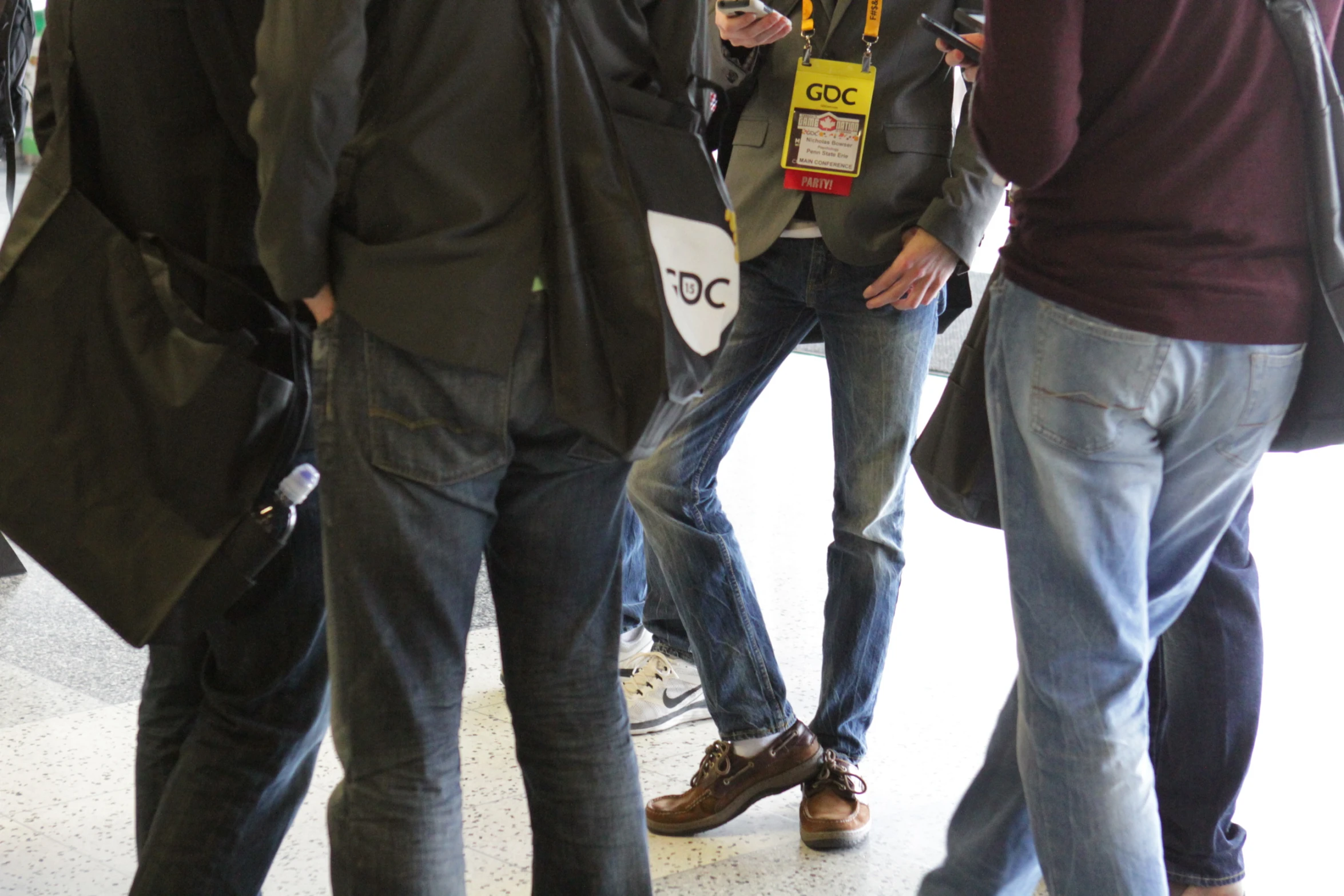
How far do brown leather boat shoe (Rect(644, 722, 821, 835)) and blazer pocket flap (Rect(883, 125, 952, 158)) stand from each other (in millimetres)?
904

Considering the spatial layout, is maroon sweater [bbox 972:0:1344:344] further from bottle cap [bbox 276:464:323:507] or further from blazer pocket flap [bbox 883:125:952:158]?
bottle cap [bbox 276:464:323:507]

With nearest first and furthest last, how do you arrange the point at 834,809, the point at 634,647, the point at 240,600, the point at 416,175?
the point at 416,175, the point at 240,600, the point at 834,809, the point at 634,647

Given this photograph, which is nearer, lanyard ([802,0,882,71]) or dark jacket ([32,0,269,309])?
dark jacket ([32,0,269,309])

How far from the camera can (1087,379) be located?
1242 mm

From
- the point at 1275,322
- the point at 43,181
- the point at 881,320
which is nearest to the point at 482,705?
the point at 881,320

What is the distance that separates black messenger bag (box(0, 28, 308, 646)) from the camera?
1.22 meters

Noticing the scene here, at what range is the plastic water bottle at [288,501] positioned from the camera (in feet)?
4.06

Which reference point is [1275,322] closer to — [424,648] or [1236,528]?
[1236,528]

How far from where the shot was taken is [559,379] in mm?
1133

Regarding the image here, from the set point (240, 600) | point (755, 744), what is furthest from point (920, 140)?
point (240, 600)

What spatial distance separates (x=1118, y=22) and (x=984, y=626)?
2022 mm

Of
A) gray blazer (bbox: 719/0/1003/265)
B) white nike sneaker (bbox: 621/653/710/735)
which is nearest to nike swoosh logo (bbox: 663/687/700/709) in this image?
white nike sneaker (bbox: 621/653/710/735)

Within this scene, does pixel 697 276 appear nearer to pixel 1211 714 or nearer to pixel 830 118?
pixel 830 118

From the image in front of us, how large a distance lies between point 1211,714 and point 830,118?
→ 976 millimetres
